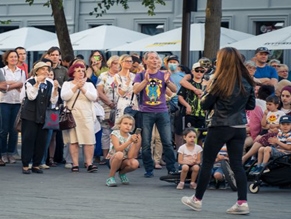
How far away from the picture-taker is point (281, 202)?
1325cm

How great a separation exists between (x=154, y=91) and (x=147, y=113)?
0.36 m

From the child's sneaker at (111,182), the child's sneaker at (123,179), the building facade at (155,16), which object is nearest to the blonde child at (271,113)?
the child's sneaker at (123,179)

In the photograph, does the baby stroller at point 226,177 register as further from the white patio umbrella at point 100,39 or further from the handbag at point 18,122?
the white patio umbrella at point 100,39

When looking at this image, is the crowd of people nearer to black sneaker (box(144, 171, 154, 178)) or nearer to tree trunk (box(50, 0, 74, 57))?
black sneaker (box(144, 171, 154, 178))

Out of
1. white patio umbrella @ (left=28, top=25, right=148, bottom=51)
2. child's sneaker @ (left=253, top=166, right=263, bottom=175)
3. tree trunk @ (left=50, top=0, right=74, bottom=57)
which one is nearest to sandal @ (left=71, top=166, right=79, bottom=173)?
child's sneaker @ (left=253, top=166, right=263, bottom=175)

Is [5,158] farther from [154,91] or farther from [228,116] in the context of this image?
[228,116]

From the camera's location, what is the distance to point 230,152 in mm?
12000

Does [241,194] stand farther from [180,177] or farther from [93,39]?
[93,39]

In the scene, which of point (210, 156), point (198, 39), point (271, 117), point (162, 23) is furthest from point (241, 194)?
point (162, 23)

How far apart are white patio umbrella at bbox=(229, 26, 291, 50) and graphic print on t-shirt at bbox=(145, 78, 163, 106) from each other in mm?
8377

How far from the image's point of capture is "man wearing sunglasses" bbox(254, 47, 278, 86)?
18.7m

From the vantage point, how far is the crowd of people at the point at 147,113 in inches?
471

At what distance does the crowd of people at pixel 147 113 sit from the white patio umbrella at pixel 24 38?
12.8m

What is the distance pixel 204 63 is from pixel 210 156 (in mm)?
5617
